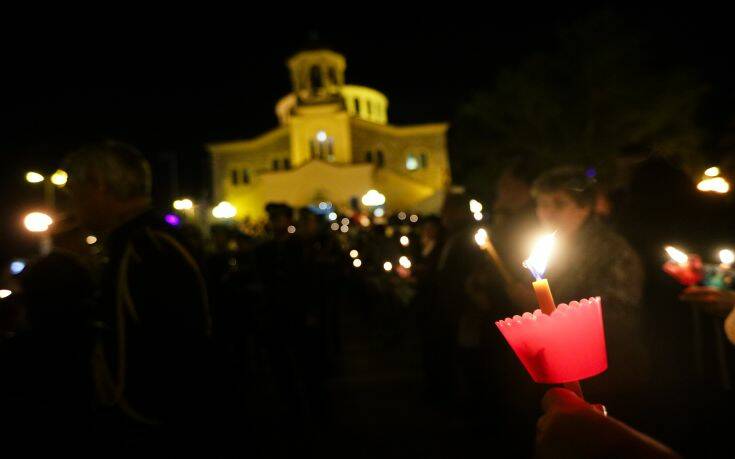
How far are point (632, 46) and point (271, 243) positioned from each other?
100 feet

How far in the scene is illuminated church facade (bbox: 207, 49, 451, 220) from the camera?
39.0 meters

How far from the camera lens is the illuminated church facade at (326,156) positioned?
1535 inches

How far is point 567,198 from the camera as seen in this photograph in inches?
103

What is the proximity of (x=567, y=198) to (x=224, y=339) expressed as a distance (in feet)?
7.83

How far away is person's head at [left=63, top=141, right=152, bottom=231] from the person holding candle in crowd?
6.69 feet

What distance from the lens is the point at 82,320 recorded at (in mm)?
2961

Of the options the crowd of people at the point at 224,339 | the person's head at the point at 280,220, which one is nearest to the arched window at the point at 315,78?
the person's head at the point at 280,220

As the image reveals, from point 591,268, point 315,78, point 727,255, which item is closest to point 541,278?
point 591,268

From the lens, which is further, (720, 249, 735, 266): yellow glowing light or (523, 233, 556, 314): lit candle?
(720, 249, 735, 266): yellow glowing light

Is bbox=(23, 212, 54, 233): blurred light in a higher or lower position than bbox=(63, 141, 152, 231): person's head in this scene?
higher

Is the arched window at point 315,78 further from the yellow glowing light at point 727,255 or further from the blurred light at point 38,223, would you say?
the yellow glowing light at point 727,255

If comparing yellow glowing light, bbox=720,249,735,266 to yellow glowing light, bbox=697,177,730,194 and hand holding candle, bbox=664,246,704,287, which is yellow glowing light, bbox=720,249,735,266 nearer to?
hand holding candle, bbox=664,246,704,287

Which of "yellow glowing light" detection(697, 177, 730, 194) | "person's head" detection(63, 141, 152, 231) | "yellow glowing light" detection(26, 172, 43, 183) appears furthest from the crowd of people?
"yellow glowing light" detection(26, 172, 43, 183)

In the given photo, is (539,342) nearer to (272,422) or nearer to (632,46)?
(272,422)
